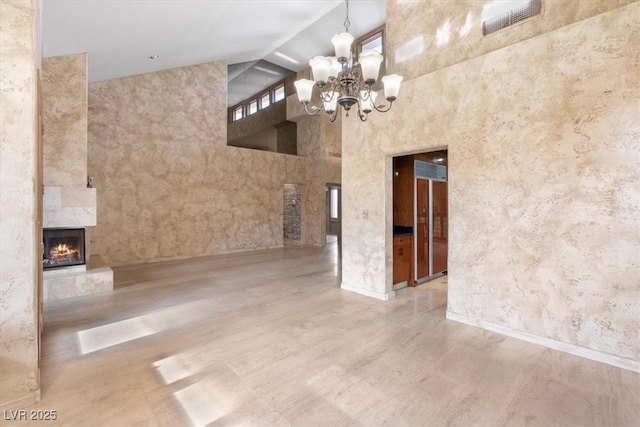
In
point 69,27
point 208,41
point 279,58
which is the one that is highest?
point 279,58

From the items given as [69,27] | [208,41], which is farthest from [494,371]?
[208,41]

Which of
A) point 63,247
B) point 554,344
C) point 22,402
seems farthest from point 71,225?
point 554,344

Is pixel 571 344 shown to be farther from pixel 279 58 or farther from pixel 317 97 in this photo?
pixel 279 58

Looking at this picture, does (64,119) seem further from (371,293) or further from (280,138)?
(280,138)

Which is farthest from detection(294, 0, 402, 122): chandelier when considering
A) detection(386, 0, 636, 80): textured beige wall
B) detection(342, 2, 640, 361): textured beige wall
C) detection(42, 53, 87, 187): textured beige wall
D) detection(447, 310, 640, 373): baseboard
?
detection(42, 53, 87, 187): textured beige wall

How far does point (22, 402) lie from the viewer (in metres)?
1.90

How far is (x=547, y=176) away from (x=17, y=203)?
4.19 metres

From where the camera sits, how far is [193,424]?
1804 mm

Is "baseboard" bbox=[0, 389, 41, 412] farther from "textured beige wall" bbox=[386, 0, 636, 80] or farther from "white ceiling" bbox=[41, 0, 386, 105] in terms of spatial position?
"textured beige wall" bbox=[386, 0, 636, 80]

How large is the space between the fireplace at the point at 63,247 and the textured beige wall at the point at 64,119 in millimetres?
740

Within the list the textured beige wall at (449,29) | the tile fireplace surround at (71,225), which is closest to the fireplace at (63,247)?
the tile fireplace surround at (71,225)

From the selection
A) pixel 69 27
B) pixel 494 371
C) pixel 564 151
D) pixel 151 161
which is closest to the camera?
pixel 494 371

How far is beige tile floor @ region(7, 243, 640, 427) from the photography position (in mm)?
1903

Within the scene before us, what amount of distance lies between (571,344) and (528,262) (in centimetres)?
78
